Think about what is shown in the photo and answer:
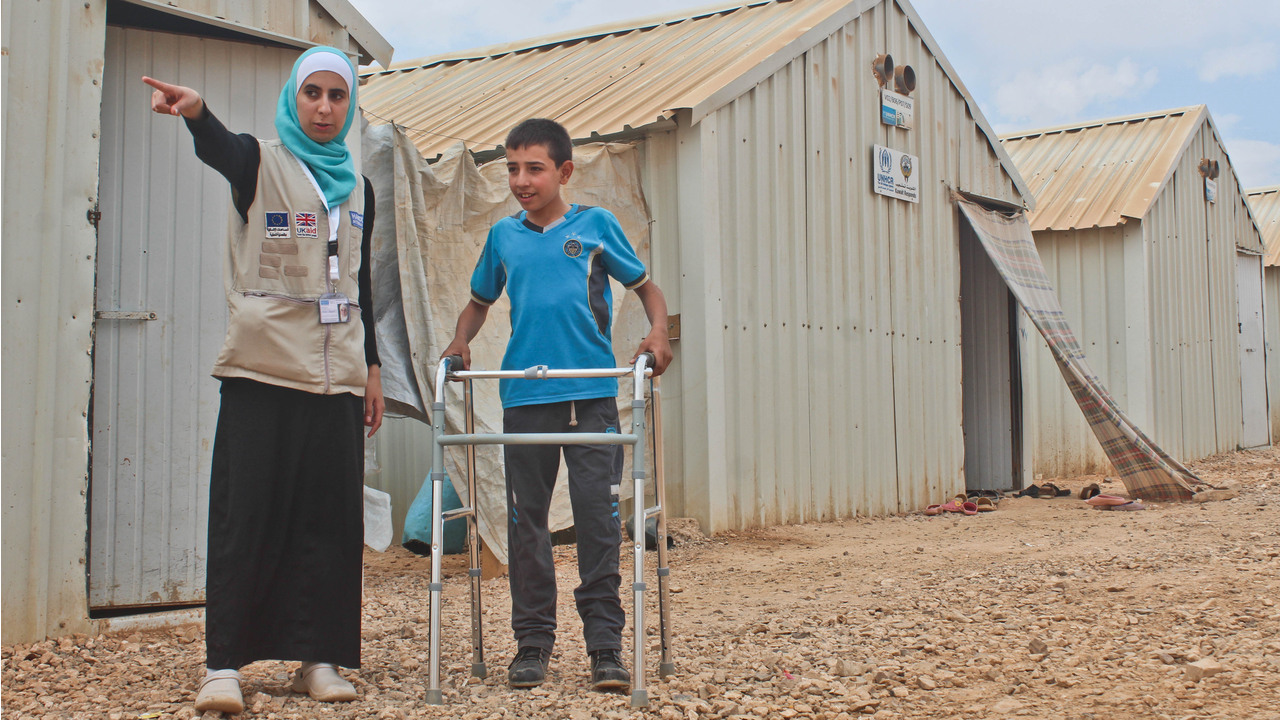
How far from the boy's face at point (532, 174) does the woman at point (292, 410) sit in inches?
18.7

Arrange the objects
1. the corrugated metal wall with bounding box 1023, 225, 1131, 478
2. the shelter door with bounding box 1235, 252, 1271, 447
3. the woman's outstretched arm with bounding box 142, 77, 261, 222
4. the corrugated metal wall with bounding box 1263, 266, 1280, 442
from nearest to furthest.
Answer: the woman's outstretched arm with bounding box 142, 77, 261, 222, the corrugated metal wall with bounding box 1023, 225, 1131, 478, the shelter door with bounding box 1235, 252, 1271, 447, the corrugated metal wall with bounding box 1263, 266, 1280, 442

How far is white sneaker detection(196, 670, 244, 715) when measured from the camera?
2.65m

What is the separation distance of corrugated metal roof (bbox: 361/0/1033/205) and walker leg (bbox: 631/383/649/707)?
147 inches

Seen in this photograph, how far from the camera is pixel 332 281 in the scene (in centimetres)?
288

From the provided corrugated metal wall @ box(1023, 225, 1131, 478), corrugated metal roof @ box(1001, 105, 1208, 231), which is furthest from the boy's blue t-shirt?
corrugated metal roof @ box(1001, 105, 1208, 231)

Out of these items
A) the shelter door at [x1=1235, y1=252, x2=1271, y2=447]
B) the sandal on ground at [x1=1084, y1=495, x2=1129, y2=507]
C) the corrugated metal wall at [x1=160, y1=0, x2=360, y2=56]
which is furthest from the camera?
the shelter door at [x1=1235, y1=252, x2=1271, y2=447]

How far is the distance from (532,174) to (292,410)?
3.18 ft

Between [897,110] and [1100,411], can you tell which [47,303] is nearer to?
[897,110]

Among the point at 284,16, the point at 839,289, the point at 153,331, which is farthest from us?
the point at 839,289

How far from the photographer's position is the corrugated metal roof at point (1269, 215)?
699 inches

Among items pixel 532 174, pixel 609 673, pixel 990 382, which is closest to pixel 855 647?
pixel 609 673

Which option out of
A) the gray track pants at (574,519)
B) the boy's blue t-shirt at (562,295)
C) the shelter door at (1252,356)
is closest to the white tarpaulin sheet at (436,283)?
the gray track pants at (574,519)

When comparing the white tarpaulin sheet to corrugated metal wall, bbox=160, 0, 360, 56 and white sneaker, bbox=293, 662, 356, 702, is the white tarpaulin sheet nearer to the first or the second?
corrugated metal wall, bbox=160, 0, 360, 56

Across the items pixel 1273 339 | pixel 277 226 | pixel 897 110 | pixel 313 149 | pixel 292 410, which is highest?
pixel 897 110
